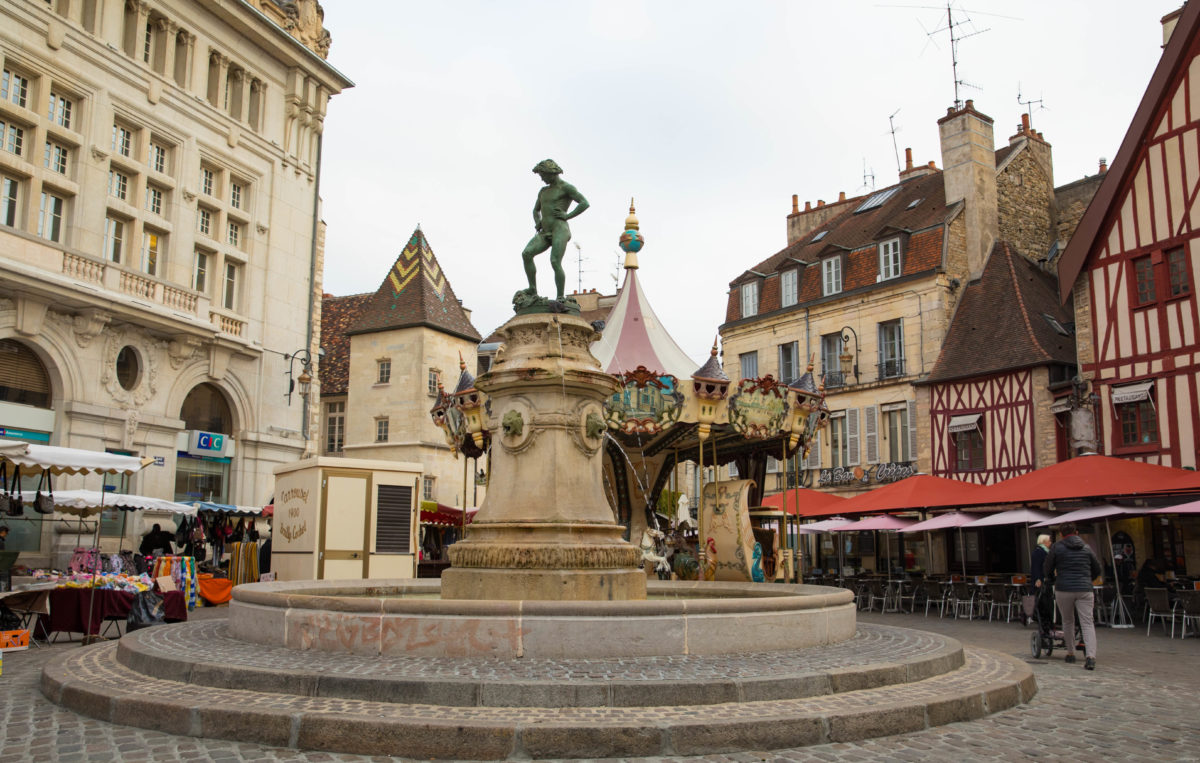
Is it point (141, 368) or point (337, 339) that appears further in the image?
point (337, 339)

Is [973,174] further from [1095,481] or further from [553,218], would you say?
[553,218]

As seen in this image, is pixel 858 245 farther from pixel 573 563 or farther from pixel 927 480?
pixel 573 563

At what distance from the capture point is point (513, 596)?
8.30 m

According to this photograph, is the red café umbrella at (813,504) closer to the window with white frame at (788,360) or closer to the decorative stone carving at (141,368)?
the window with white frame at (788,360)

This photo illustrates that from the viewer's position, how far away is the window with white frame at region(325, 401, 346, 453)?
120 ft

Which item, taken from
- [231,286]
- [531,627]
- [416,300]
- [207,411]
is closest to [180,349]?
[207,411]

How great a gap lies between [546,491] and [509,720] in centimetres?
348

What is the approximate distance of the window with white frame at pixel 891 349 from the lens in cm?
2716

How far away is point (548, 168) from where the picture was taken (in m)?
9.69

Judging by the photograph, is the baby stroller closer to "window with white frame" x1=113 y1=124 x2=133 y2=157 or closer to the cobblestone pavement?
the cobblestone pavement

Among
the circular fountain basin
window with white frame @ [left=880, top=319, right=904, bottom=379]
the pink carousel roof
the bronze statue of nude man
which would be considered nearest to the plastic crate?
the circular fountain basin

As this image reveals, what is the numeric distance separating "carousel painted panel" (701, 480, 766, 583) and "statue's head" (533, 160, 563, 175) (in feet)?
21.6

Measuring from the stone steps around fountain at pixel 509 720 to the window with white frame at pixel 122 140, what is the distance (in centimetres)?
1678

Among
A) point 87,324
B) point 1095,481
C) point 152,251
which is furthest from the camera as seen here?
point 152,251
